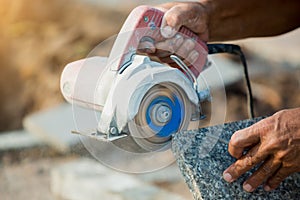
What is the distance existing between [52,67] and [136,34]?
4455 mm

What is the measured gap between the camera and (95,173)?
15.9 feet

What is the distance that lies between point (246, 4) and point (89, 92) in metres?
0.94

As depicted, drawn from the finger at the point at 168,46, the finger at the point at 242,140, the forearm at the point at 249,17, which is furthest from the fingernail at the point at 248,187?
the forearm at the point at 249,17

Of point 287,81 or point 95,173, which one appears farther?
point 287,81

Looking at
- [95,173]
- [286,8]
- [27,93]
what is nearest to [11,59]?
[27,93]

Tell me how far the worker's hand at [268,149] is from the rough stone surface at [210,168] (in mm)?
35

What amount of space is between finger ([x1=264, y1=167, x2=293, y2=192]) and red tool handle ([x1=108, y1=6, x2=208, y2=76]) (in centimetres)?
42

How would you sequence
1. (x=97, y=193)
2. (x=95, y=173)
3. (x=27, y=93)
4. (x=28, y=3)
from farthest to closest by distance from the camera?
(x=28, y=3) → (x=27, y=93) → (x=95, y=173) → (x=97, y=193)

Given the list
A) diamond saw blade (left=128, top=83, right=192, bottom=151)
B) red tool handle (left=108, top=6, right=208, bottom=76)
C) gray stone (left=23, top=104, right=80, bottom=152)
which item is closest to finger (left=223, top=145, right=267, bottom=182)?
diamond saw blade (left=128, top=83, right=192, bottom=151)

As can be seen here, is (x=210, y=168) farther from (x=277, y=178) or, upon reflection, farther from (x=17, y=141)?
(x=17, y=141)

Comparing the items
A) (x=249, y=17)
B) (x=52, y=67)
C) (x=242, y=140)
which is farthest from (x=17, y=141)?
(x=242, y=140)

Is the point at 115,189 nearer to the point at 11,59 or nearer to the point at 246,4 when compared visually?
the point at 246,4

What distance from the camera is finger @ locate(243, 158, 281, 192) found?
230 centimetres

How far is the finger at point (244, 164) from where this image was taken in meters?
2.27
